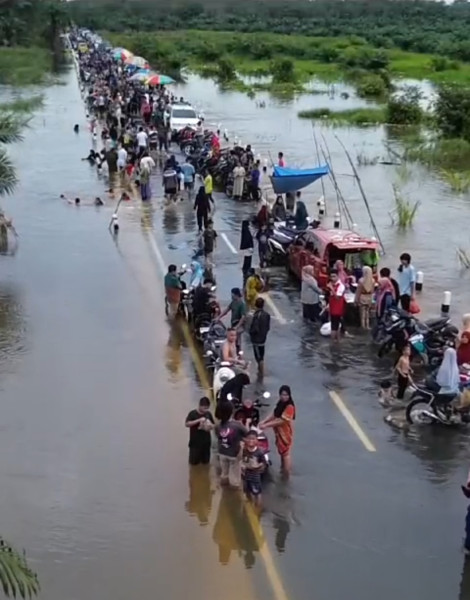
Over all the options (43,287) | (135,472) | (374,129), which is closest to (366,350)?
(135,472)

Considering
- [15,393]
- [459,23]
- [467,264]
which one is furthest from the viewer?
[459,23]

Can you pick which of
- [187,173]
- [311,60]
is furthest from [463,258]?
[311,60]

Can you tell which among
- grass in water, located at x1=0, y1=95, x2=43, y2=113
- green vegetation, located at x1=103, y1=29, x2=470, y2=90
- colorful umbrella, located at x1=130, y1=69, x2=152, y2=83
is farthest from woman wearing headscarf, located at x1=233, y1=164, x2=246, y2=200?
green vegetation, located at x1=103, y1=29, x2=470, y2=90

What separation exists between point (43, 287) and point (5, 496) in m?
8.63

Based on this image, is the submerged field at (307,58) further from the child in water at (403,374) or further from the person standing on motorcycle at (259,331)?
the child in water at (403,374)

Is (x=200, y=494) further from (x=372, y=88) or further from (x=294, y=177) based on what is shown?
(x=372, y=88)

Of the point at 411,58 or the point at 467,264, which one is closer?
the point at 467,264

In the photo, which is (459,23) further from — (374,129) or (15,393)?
(15,393)

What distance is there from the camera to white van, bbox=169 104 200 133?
127ft

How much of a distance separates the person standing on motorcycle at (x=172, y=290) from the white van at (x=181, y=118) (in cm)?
2180

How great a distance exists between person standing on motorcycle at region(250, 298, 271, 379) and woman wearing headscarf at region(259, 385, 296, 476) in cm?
308

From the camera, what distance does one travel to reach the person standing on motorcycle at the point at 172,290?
54.7 ft

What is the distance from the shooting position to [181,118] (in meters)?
39.6

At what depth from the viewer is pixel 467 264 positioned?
21.1 metres
